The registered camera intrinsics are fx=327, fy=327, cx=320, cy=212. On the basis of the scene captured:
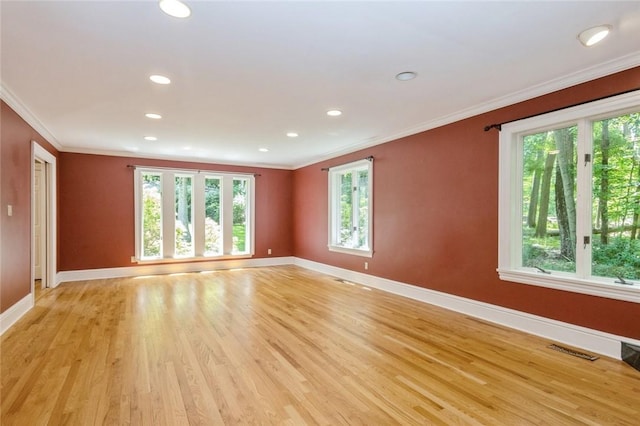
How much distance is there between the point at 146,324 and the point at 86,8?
2999 mm

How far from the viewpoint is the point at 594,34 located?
2301mm

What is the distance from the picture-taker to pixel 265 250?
804 cm

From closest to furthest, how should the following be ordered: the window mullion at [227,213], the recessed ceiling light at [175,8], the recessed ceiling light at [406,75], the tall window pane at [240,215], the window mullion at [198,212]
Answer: the recessed ceiling light at [175,8]
the recessed ceiling light at [406,75]
the window mullion at [198,212]
the window mullion at [227,213]
the tall window pane at [240,215]

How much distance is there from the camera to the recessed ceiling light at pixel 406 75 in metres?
2.94

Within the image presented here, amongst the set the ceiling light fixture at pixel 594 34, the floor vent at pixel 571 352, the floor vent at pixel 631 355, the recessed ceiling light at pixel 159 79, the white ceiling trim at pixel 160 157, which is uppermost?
the ceiling light fixture at pixel 594 34

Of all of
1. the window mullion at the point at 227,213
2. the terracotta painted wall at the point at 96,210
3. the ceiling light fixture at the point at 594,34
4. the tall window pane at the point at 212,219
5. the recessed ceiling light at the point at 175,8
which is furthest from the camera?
the window mullion at the point at 227,213

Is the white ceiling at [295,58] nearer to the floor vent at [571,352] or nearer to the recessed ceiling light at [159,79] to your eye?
the recessed ceiling light at [159,79]

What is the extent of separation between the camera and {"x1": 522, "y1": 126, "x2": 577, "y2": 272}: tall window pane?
318cm

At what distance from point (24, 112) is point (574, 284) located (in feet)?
20.3

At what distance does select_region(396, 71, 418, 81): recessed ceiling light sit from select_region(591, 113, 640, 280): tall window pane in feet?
5.68

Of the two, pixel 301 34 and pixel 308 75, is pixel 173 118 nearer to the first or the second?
pixel 308 75

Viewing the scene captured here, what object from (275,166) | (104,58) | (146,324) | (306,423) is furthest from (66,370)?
(275,166)

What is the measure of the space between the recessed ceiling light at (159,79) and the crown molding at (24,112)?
1483mm

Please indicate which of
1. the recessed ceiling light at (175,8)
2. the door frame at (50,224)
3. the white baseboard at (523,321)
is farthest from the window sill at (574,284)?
the door frame at (50,224)
